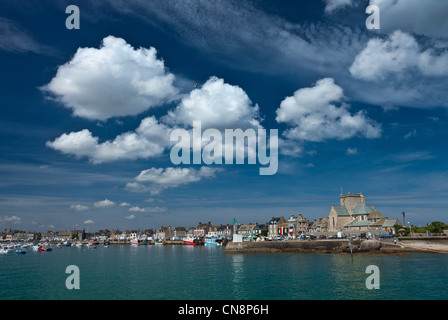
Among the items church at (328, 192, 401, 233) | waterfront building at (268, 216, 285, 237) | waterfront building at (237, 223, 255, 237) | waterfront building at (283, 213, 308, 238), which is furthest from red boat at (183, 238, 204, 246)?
church at (328, 192, 401, 233)

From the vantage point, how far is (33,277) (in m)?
48.4

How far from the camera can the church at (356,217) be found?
103088mm

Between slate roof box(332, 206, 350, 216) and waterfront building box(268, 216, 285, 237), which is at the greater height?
slate roof box(332, 206, 350, 216)

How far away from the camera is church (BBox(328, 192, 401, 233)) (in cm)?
10309

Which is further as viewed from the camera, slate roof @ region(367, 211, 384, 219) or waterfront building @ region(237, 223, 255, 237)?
waterfront building @ region(237, 223, 255, 237)

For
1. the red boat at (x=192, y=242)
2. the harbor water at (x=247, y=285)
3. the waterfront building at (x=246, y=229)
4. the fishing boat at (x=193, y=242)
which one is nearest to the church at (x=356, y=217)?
the harbor water at (x=247, y=285)

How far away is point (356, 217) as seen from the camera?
114438 mm

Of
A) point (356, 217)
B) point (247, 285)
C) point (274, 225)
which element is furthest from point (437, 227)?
point (247, 285)

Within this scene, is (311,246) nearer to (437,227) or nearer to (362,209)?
(362,209)

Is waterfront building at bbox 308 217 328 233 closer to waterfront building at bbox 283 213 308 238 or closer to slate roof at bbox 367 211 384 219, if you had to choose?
waterfront building at bbox 283 213 308 238

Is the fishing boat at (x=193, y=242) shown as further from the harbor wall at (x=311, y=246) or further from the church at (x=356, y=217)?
the church at (x=356, y=217)

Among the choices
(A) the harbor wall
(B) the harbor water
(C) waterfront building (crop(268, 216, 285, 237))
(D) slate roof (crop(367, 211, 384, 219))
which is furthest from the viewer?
(C) waterfront building (crop(268, 216, 285, 237))
